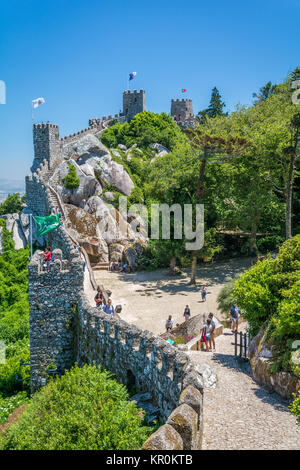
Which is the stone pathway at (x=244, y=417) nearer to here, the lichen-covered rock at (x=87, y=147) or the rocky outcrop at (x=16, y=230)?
the rocky outcrop at (x=16, y=230)

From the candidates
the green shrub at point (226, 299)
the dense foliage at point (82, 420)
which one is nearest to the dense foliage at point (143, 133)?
the green shrub at point (226, 299)

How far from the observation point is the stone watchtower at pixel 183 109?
2613 inches

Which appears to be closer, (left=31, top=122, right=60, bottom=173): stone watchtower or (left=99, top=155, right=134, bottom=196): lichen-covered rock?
(left=99, top=155, right=134, bottom=196): lichen-covered rock

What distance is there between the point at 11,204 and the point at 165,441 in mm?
45476

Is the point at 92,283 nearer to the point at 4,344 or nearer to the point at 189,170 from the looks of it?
the point at 4,344

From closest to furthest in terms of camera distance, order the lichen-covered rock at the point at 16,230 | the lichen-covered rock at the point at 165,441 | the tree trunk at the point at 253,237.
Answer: the lichen-covered rock at the point at 165,441, the tree trunk at the point at 253,237, the lichen-covered rock at the point at 16,230

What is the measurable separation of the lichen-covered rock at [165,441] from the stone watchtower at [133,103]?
165 ft

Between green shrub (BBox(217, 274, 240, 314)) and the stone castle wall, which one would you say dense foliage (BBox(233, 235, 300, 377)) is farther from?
green shrub (BBox(217, 274, 240, 314))

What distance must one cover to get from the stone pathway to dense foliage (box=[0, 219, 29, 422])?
8300 mm

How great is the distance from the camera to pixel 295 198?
28703mm

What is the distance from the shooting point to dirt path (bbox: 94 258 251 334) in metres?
19.7

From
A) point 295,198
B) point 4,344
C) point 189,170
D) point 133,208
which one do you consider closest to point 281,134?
point 295,198

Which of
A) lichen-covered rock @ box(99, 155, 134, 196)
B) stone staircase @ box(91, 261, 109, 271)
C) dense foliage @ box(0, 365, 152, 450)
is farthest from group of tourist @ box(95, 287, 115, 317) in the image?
lichen-covered rock @ box(99, 155, 134, 196)
